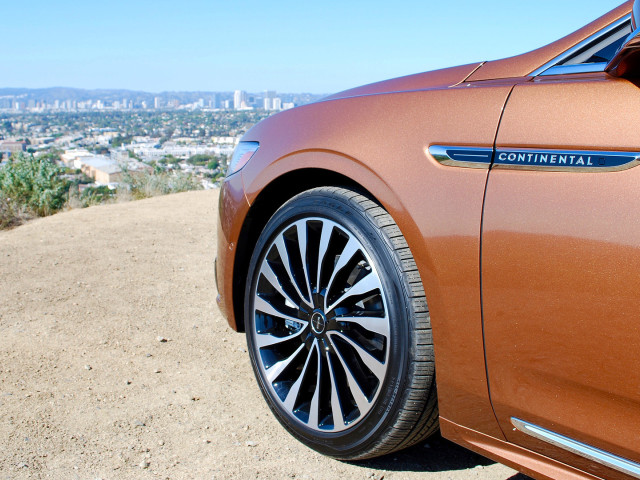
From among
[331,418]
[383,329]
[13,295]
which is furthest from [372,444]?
[13,295]

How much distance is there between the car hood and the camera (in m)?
2.08

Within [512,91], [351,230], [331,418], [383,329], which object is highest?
[512,91]

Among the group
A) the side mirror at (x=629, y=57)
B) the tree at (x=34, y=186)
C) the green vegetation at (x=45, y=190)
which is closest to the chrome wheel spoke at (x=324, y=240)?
the side mirror at (x=629, y=57)

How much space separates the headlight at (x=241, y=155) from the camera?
9.12ft

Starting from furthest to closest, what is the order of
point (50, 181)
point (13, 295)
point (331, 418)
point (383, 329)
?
point (50, 181)
point (13, 295)
point (331, 418)
point (383, 329)

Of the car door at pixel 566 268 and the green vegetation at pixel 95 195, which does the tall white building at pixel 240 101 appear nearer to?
the green vegetation at pixel 95 195

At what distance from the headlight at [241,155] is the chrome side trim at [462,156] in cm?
111

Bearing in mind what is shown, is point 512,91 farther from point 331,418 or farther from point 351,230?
point 331,418

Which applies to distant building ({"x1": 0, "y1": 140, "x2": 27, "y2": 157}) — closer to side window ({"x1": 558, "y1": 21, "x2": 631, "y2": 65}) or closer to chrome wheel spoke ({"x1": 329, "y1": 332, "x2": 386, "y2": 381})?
chrome wheel spoke ({"x1": 329, "y1": 332, "x2": 386, "y2": 381})

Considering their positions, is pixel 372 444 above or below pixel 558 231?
below

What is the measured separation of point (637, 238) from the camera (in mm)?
1401

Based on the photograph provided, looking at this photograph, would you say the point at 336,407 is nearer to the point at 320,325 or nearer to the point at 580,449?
the point at 320,325

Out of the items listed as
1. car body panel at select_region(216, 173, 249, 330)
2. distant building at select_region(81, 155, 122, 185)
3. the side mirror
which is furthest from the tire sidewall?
distant building at select_region(81, 155, 122, 185)

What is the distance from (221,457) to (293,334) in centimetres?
60
